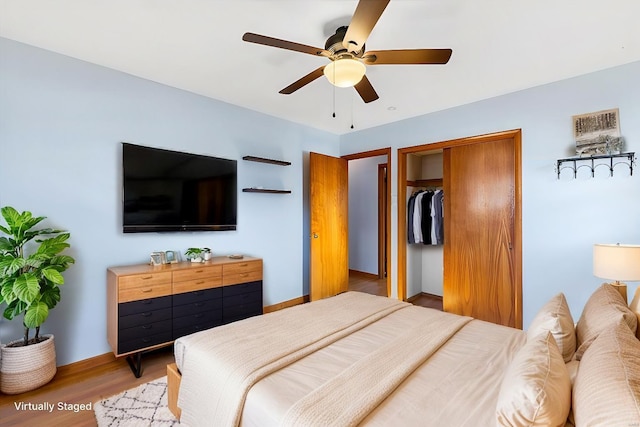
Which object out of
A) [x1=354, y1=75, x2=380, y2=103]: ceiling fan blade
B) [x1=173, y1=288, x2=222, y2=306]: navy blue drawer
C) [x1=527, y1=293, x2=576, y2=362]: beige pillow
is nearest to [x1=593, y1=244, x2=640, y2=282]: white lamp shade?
[x1=527, y1=293, x2=576, y2=362]: beige pillow

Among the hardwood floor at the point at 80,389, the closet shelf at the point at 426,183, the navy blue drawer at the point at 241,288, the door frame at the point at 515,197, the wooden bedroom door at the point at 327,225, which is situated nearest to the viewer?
the hardwood floor at the point at 80,389

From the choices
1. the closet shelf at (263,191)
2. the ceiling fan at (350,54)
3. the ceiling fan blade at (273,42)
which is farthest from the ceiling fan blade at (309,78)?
the closet shelf at (263,191)

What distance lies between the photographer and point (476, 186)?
334 cm

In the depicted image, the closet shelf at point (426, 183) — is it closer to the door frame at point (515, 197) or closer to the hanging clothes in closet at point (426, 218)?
the hanging clothes in closet at point (426, 218)

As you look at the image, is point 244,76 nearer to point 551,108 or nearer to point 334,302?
point 334,302

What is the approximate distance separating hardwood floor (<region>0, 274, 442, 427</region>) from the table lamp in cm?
328

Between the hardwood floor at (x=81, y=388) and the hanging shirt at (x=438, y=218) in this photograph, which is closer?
the hardwood floor at (x=81, y=388)

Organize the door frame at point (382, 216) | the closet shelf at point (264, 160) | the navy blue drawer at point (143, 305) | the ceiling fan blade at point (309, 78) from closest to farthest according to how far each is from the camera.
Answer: the ceiling fan blade at point (309, 78), the navy blue drawer at point (143, 305), the closet shelf at point (264, 160), the door frame at point (382, 216)

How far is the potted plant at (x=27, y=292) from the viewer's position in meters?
1.88

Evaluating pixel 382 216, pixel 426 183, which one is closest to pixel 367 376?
pixel 426 183

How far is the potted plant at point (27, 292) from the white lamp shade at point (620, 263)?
3.60 metres

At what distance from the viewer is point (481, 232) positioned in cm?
329

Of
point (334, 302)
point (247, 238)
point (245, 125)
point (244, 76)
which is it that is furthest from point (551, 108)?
point (247, 238)

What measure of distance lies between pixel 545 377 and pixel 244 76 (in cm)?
281
